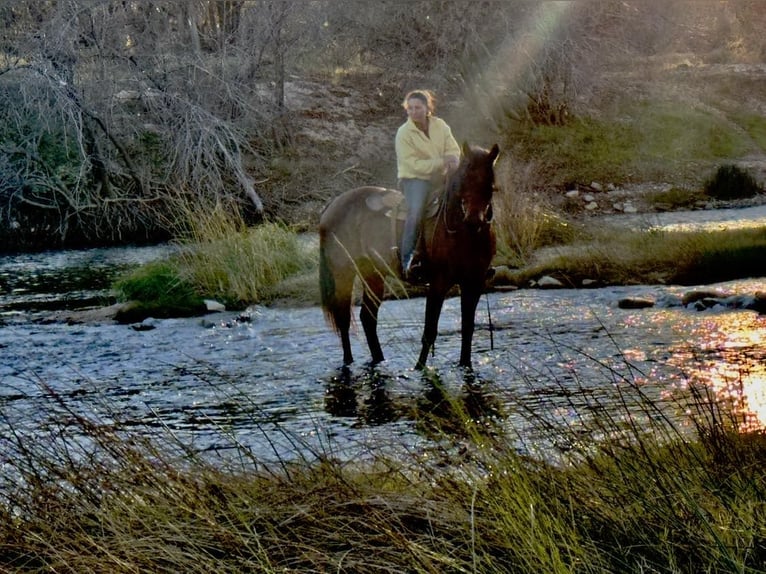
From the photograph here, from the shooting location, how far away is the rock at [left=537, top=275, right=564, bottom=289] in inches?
539

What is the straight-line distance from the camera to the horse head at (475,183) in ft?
27.8

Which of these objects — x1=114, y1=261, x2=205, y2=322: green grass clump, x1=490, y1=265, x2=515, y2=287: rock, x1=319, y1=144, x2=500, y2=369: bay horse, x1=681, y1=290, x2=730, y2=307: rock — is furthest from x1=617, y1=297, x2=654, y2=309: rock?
x1=114, y1=261, x2=205, y2=322: green grass clump

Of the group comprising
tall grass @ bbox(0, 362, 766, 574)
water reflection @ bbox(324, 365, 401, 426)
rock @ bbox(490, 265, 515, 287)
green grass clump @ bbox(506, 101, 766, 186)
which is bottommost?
water reflection @ bbox(324, 365, 401, 426)

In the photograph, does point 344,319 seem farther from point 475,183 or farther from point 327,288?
point 475,183

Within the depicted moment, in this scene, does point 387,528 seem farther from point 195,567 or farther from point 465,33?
point 465,33

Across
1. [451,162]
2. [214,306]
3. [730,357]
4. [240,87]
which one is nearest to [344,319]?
[451,162]

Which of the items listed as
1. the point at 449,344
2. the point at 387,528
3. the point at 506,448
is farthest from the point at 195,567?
the point at 449,344

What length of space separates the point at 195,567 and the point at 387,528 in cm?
65

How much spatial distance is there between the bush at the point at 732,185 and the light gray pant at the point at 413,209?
16.9 m

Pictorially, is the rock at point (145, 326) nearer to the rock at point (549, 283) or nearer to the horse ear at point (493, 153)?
the rock at point (549, 283)

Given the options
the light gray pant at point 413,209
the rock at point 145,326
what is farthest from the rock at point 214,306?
the light gray pant at point 413,209

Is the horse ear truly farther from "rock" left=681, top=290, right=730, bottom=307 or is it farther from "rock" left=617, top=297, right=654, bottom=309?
"rock" left=681, top=290, right=730, bottom=307

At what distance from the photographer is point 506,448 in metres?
4.14

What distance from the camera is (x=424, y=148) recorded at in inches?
360
